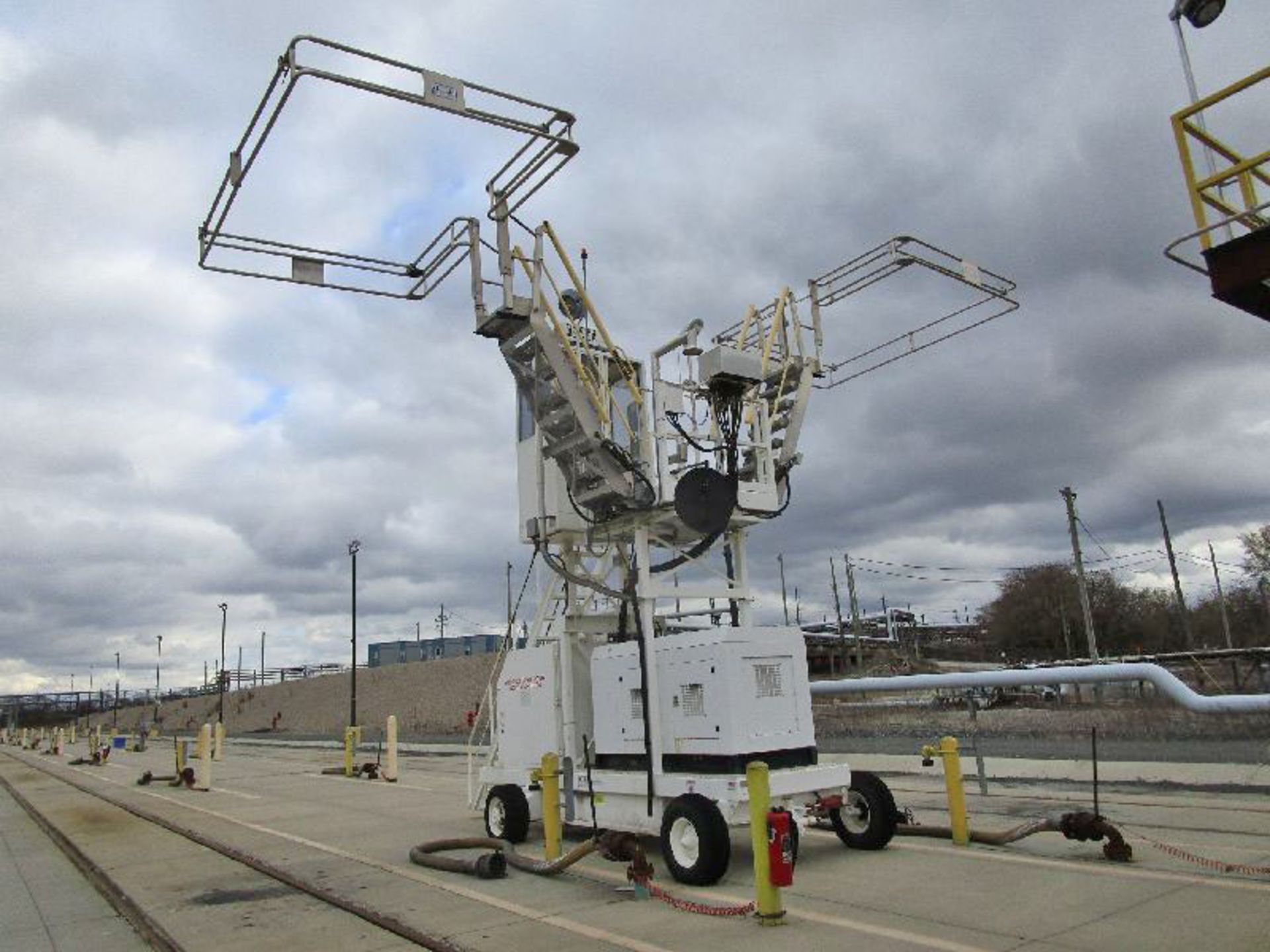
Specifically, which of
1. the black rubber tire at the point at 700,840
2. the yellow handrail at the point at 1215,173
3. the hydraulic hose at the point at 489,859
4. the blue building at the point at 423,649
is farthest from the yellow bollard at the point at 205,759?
the blue building at the point at 423,649

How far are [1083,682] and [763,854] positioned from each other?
176 inches

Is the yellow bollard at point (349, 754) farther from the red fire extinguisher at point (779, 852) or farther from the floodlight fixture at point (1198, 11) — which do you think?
the floodlight fixture at point (1198, 11)

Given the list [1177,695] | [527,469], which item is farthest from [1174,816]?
[527,469]

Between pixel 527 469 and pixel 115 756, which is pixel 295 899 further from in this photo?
pixel 115 756

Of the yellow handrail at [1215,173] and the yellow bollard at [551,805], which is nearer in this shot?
the yellow handrail at [1215,173]

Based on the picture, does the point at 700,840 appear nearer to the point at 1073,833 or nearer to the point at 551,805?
the point at 551,805

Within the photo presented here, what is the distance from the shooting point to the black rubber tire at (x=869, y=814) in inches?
376

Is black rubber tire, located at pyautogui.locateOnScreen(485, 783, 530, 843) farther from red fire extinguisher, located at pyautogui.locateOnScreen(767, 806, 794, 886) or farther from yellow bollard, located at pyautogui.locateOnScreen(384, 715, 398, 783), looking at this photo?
yellow bollard, located at pyautogui.locateOnScreen(384, 715, 398, 783)

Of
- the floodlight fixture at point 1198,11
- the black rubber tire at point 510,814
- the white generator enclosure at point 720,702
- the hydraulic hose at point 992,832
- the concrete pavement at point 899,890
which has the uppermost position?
the floodlight fixture at point 1198,11

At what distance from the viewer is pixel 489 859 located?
9172 millimetres

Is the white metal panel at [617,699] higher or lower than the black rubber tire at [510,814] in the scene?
higher

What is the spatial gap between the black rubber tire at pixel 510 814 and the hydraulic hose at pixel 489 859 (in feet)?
2.63

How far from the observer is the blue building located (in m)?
112

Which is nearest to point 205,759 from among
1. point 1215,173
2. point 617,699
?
point 617,699
